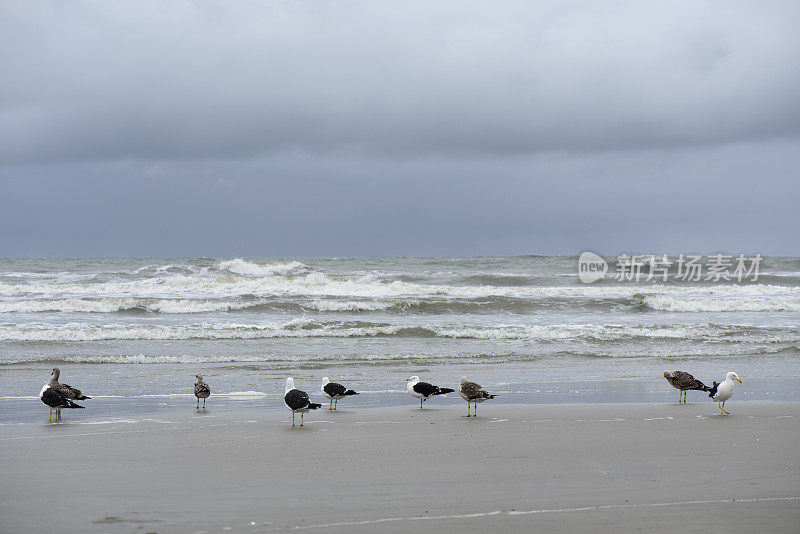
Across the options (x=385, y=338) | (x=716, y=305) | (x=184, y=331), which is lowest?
(x=385, y=338)

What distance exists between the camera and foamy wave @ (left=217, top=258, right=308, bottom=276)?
139 feet

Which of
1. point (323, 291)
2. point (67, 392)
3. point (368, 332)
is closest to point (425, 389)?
point (67, 392)

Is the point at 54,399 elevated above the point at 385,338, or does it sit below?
below

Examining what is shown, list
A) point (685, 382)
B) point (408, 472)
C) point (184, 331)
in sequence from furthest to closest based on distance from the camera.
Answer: point (184, 331) → point (685, 382) → point (408, 472)

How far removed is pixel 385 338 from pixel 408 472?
12.7 m

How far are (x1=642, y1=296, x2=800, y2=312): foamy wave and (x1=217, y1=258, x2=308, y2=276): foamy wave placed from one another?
72.4ft

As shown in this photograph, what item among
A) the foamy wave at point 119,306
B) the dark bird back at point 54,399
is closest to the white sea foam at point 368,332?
the foamy wave at point 119,306

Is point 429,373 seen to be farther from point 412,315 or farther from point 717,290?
point 717,290

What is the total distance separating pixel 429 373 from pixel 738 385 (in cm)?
508

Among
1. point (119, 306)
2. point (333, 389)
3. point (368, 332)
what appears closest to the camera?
point (333, 389)

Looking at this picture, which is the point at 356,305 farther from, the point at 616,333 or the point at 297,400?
the point at 297,400

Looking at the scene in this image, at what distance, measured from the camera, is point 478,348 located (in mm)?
16875

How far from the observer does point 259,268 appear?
142ft

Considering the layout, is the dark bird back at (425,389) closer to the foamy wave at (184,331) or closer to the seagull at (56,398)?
the seagull at (56,398)
